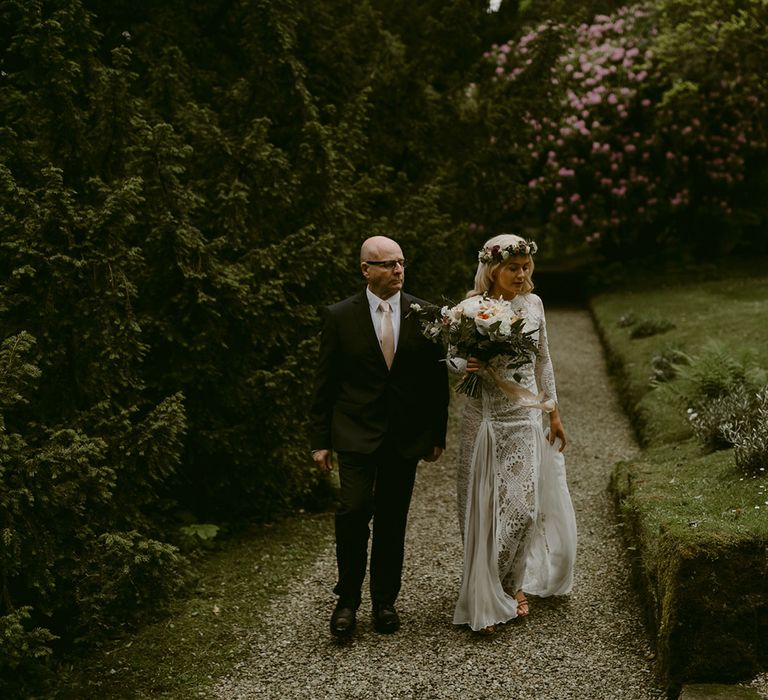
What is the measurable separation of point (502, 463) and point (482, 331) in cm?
79

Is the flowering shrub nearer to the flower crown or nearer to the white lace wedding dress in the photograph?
the flower crown

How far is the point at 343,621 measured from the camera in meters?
4.89

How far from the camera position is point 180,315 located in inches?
238

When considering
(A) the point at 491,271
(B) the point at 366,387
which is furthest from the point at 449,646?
(A) the point at 491,271

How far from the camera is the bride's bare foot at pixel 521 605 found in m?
5.02

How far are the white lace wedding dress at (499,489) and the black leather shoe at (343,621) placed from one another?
58 centimetres

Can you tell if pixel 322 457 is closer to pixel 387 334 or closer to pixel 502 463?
pixel 387 334

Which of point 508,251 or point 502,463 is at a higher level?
point 508,251

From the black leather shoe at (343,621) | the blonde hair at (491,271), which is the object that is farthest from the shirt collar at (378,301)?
the black leather shoe at (343,621)

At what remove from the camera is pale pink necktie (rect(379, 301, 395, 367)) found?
4938mm

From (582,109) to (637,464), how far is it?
13.4 meters

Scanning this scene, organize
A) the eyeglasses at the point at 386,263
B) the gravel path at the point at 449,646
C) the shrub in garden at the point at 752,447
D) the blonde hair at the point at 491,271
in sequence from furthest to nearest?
the shrub in garden at the point at 752,447, the blonde hair at the point at 491,271, the eyeglasses at the point at 386,263, the gravel path at the point at 449,646

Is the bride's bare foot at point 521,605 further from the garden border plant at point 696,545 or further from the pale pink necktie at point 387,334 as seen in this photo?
the pale pink necktie at point 387,334

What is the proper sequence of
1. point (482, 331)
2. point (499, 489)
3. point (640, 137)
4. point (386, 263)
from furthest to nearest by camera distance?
point (640, 137), point (499, 489), point (386, 263), point (482, 331)
